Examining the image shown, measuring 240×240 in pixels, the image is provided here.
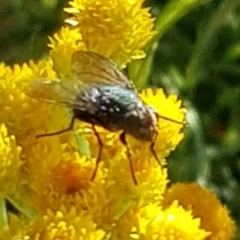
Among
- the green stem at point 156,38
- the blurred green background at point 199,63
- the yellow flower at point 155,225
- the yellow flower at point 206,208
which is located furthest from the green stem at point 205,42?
the yellow flower at point 155,225

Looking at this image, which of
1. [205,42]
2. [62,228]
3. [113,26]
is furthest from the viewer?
[205,42]

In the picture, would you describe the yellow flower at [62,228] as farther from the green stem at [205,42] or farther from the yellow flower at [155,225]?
the green stem at [205,42]

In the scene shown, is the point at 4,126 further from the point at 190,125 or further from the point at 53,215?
the point at 190,125

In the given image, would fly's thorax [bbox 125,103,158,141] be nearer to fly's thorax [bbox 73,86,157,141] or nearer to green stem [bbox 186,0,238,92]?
fly's thorax [bbox 73,86,157,141]

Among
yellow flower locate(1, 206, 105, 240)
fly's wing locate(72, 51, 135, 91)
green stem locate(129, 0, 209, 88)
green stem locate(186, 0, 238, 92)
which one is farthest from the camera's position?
green stem locate(186, 0, 238, 92)

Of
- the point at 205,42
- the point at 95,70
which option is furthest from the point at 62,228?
the point at 205,42

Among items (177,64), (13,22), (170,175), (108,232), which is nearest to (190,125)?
(170,175)

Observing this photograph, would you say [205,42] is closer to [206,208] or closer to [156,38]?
[156,38]

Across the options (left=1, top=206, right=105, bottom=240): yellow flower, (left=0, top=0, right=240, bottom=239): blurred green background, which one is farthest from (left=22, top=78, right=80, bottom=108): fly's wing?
(left=0, top=0, right=240, bottom=239): blurred green background
